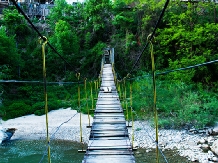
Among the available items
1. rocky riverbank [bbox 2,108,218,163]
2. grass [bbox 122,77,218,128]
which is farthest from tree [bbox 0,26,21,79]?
grass [bbox 122,77,218,128]

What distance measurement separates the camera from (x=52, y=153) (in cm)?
702

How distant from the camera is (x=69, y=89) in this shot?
505 inches

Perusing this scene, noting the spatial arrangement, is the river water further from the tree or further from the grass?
the tree

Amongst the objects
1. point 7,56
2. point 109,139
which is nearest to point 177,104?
point 109,139

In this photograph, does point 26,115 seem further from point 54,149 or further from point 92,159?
point 92,159

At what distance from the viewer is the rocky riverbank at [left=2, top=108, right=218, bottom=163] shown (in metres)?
6.41

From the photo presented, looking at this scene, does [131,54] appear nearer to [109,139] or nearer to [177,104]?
[177,104]

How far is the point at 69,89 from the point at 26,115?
302 centimetres

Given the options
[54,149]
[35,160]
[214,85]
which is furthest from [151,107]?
[35,160]

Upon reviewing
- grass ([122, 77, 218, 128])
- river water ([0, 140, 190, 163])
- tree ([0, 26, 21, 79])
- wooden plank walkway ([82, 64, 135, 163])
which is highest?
tree ([0, 26, 21, 79])

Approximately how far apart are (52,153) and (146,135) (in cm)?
309

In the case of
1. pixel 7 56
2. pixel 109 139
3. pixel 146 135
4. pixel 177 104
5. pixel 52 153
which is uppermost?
pixel 7 56

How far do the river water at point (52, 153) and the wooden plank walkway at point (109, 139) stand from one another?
9.43 feet

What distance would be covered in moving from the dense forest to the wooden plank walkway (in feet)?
16.3
